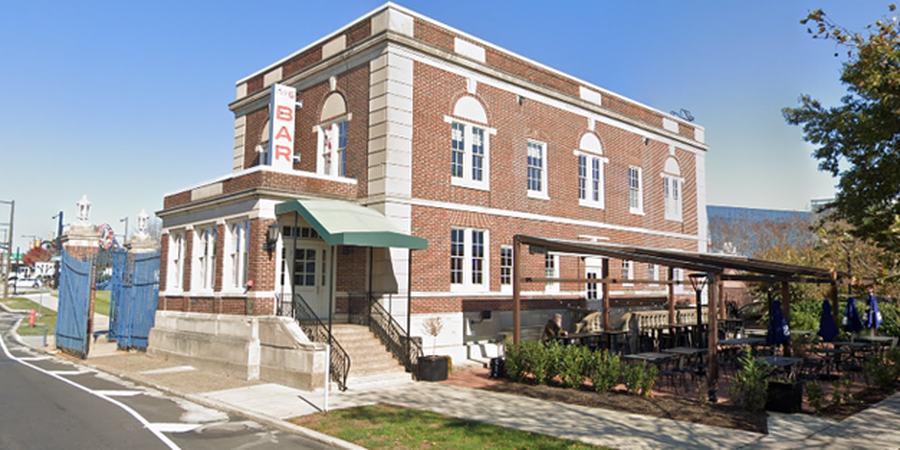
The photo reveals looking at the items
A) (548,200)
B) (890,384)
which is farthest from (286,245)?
(890,384)

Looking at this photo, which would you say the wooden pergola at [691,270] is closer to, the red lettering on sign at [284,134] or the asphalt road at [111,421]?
the asphalt road at [111,421]

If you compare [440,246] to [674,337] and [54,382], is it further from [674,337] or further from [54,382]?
[54,382]

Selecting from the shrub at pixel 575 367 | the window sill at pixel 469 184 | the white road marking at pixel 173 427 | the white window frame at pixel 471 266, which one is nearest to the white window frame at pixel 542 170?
the window sill at pixel 469 184

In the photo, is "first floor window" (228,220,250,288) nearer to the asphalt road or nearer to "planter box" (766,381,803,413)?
the asphalt road

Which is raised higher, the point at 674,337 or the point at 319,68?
the point at 319,68

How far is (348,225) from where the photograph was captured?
14617mm

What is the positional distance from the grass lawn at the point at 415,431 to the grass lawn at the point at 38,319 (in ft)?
85.6

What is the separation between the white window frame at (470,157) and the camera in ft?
62.7

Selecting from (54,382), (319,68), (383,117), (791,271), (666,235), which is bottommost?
(54,382)

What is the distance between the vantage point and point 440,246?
1825 centimetres

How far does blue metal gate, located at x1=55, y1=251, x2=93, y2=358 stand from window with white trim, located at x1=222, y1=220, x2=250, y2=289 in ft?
21.8

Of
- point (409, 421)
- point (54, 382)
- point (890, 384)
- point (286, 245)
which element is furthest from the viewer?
point (286, 245)

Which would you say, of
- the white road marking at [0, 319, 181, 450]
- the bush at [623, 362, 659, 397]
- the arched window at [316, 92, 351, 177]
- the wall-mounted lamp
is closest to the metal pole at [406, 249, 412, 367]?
the wall-mounted lamp

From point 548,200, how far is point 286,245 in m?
9.56
